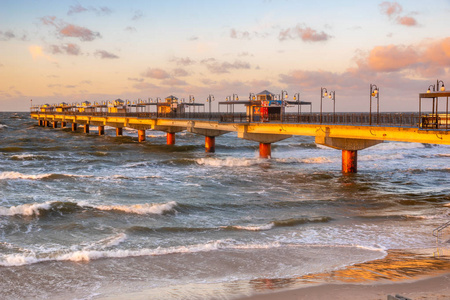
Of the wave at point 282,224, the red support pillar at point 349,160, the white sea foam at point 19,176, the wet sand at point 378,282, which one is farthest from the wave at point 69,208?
the red support pillar at point 349,160

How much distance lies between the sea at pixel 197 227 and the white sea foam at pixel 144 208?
0.06 metres

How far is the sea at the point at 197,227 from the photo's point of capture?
1284 centimetres

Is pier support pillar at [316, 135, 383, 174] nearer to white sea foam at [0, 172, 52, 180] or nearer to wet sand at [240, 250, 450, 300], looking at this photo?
white sea foam at [0, 172, 52, 180]

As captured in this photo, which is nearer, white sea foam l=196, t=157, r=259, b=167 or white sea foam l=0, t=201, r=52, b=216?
white sea foam l=0, t=201, r=52, b=216

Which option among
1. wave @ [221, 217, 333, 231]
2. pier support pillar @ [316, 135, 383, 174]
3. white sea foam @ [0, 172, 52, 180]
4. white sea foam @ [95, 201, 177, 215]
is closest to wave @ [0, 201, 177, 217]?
white sea foam @ [95, 201, 177, 215]

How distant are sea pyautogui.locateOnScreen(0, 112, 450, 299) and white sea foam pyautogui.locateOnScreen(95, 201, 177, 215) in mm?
63

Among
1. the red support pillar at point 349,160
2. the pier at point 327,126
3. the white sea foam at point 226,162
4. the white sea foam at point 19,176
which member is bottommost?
the white sea foam at point 226,162

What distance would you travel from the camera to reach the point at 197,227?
1891 cm

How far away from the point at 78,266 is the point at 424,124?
19.7 metres

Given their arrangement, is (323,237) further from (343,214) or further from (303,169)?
(303,169)

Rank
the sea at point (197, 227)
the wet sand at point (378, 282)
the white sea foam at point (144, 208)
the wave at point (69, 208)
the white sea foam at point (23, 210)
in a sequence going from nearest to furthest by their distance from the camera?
the wet sand at point (378, 282) < the sea at point (197, 227) < the white sea foam at point (23, 210) < the wave at point (69, 208) < the white sea foam at point (144, 208)

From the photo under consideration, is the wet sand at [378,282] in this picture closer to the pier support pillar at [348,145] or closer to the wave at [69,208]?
the wave at [69,208]

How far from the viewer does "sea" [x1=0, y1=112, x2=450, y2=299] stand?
1284cm

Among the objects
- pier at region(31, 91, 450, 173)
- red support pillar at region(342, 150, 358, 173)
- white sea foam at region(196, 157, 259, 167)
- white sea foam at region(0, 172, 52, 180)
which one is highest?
pier at region(31, 91, 450, 173)
